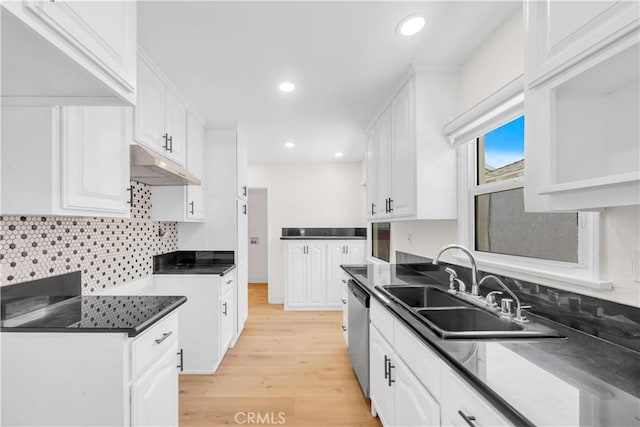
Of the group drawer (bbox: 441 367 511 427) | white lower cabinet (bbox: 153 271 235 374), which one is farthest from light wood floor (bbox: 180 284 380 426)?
drawer (bbox: 441 367 511 427)

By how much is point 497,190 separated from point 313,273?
3.44 metres

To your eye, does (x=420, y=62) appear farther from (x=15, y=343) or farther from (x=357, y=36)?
(x=15, y=343)

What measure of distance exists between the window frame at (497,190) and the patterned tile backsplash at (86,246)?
2100 millimetres

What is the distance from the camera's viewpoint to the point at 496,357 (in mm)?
1019

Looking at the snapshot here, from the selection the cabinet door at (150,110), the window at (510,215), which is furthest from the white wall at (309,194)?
the window at (510,215)

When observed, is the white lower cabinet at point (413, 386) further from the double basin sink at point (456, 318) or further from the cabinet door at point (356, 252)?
the cabinet door at point (356, 252)

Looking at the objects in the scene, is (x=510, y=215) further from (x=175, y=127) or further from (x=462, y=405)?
(x=175, y=127)

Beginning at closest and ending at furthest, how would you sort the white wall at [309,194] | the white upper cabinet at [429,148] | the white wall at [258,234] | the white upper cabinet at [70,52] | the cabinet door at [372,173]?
the white upper cabinet at [70,52], the white upper cabinet at [429,148], the cabinet door at [372,173], the white wall at [309,194], the white wall at [258,234]

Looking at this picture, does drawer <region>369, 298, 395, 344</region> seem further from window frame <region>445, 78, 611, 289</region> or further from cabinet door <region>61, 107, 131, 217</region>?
cabinet door <region>61, 107, 131, 217</region>

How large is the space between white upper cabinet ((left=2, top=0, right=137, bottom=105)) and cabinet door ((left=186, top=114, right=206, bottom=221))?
6.37 feet

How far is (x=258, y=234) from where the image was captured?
22.9 ft

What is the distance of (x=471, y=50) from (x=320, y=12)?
3.38 feet

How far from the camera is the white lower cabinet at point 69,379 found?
1.24 meters

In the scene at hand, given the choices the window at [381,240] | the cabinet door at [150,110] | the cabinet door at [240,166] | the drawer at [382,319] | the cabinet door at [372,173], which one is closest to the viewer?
the drawer at [382,319]
